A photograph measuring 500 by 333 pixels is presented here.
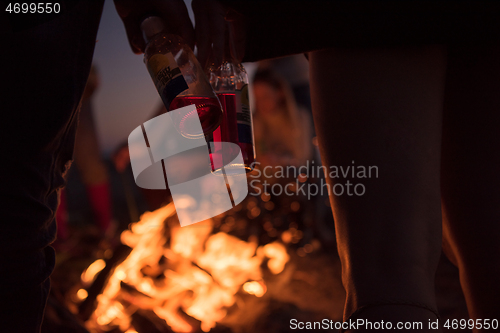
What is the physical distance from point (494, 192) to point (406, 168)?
1.20 ft

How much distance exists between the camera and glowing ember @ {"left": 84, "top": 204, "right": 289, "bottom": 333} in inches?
43.8

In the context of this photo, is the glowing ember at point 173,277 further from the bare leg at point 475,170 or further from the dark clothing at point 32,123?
the bare leg at point 475,170

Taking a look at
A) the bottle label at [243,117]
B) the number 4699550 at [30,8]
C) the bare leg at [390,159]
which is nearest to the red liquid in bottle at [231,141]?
the bottle label at [243,117]

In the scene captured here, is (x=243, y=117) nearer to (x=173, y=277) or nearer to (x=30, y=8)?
(x=30, y=8)

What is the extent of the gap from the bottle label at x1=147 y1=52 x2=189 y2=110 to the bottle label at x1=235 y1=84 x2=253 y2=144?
129mm

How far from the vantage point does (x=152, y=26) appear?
633 mm

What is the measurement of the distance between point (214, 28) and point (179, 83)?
160 mm

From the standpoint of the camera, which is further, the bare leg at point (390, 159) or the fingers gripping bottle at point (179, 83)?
the fingers gripping bottle at point (179, 83)

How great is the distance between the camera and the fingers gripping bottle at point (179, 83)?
0.57m

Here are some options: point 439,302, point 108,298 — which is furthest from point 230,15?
point 439,302

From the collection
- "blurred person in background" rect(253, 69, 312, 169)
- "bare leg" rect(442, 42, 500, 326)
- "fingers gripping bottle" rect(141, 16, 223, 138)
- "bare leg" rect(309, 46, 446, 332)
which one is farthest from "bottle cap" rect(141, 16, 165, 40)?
"blurred person in background" rect(253, 69, 312, 169)

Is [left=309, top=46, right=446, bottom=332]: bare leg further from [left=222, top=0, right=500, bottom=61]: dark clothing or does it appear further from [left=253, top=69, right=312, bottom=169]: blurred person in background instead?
[left=253, top=69, right=312, bottom=169]: blurred person in background

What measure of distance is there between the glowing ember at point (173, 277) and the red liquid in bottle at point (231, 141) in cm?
72

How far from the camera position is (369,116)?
44 cm
